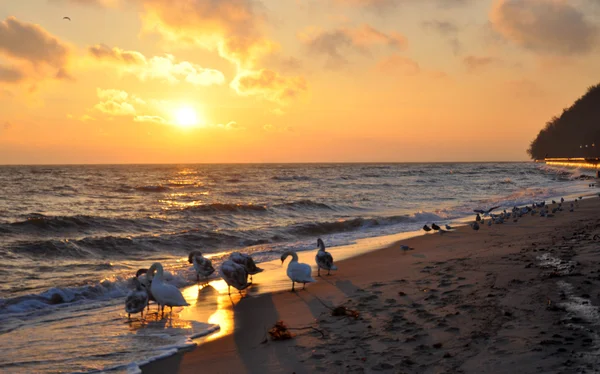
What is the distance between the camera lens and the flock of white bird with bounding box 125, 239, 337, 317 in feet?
27.0

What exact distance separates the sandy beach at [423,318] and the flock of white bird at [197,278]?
1.08 feet

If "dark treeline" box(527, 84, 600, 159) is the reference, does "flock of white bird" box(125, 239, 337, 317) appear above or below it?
below

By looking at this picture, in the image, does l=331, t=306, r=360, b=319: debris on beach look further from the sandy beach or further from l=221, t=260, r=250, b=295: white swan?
l=221, t=260, r=250, b=295: white swan

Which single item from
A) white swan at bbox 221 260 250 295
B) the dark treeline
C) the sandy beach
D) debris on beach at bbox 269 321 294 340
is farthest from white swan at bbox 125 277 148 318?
the dark treeline

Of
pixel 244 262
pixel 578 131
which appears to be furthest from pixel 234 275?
pixel 578 131

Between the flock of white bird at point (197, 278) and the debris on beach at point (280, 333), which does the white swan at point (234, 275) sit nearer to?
the flock of white bird at point (197, 278)

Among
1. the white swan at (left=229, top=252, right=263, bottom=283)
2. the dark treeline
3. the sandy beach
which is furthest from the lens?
the dark treeline

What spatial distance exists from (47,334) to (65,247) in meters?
8.72

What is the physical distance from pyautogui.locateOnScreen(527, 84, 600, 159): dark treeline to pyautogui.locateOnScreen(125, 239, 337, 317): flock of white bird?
11844cm

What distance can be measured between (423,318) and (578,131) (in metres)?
145

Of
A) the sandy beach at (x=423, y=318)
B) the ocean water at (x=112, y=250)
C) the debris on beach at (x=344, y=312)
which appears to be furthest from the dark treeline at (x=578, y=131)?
the debris on beach at (x=344, y=312)

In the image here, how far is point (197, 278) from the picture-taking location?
11.4 m

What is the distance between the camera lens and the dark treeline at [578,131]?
11989 cm

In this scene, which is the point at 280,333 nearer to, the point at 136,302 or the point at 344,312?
the point at 344,312
